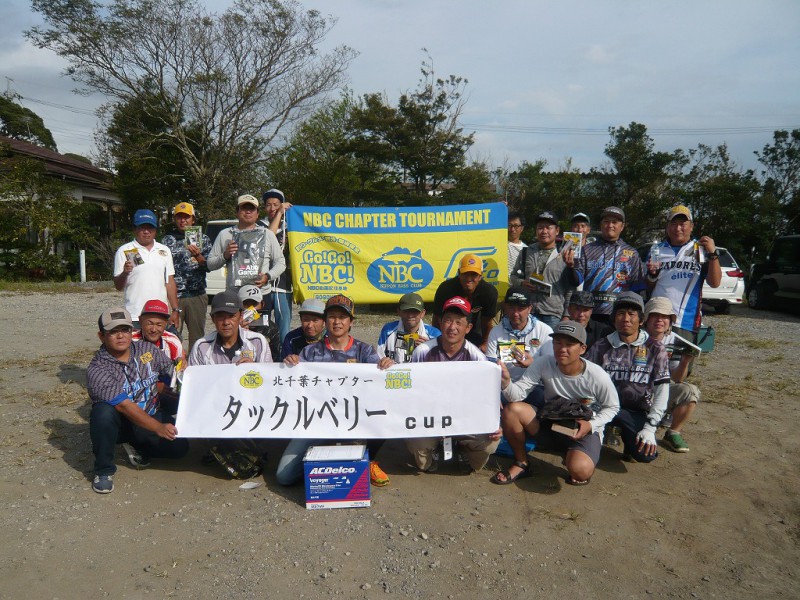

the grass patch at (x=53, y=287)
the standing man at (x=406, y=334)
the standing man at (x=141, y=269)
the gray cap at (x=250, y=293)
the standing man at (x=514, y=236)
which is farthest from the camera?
the grass patch at (x=53, y=287)

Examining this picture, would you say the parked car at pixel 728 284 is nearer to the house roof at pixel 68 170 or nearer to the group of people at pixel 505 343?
the group of people at pixel 505 343

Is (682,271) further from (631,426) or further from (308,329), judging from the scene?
(308,329)

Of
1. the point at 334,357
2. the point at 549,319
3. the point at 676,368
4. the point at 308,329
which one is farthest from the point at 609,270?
the point at 308,329

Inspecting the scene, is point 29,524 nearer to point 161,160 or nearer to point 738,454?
point 738,454

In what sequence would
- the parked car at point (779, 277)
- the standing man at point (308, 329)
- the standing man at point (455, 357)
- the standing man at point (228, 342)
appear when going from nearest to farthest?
the standing man at point (455, 357), the standing man at point (228, 342), the standing man at point (308, 329), the parked car at point (779, 277)

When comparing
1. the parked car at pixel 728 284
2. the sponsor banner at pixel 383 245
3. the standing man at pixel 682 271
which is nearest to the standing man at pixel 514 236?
the sponsor banner at pixel 383 245

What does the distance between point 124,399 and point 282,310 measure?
2.17 metres

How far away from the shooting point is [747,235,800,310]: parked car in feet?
43.5

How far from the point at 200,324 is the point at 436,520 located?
3.63 meters

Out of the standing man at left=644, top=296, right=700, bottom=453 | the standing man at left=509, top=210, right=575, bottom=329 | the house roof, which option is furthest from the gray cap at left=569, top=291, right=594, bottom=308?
the house roof

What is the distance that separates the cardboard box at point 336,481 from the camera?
11.9ft

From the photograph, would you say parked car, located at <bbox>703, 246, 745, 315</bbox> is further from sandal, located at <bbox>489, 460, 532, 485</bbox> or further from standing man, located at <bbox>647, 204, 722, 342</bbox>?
sandal, located at <bbox>489, 460, 532, 485</bbox>

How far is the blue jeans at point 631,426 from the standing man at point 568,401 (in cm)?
33

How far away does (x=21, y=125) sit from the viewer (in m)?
38.3
